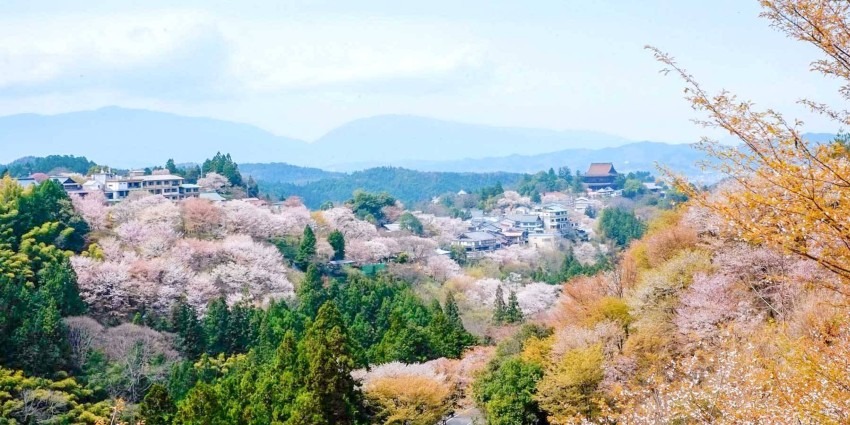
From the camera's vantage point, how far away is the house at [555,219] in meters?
52.7

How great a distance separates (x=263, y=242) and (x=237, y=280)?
15.2 ft

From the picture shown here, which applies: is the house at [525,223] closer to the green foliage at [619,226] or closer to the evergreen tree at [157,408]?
the green foliage at [619,226]

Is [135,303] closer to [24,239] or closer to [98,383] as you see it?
[24,239]

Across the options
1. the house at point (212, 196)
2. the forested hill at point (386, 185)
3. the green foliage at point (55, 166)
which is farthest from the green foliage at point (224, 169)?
the forested hill at point (386, 185)

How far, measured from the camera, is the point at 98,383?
1611 centimetres

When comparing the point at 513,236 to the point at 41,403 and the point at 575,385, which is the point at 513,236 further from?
the point at 41,403

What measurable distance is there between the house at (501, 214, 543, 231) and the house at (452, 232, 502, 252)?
4140 mm

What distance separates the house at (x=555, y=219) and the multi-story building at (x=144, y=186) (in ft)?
85.4

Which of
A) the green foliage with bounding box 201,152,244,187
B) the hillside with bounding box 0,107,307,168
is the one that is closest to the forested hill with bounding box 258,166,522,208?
the green foliage with bounding box 201,152,244,187

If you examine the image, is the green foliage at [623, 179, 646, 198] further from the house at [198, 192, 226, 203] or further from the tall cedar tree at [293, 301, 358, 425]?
the tall cedar tree at [293, 301, 358, 425]

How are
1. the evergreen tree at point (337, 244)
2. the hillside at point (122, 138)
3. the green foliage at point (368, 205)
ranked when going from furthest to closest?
the hillside at point (122, 138) < the green foliage at point (368, 205) < the evergreen tree at point (337, 244)

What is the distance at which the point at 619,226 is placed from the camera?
46.7 metres

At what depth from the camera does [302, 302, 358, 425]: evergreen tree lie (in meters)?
13.8

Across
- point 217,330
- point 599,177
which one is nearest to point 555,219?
point 599,177
